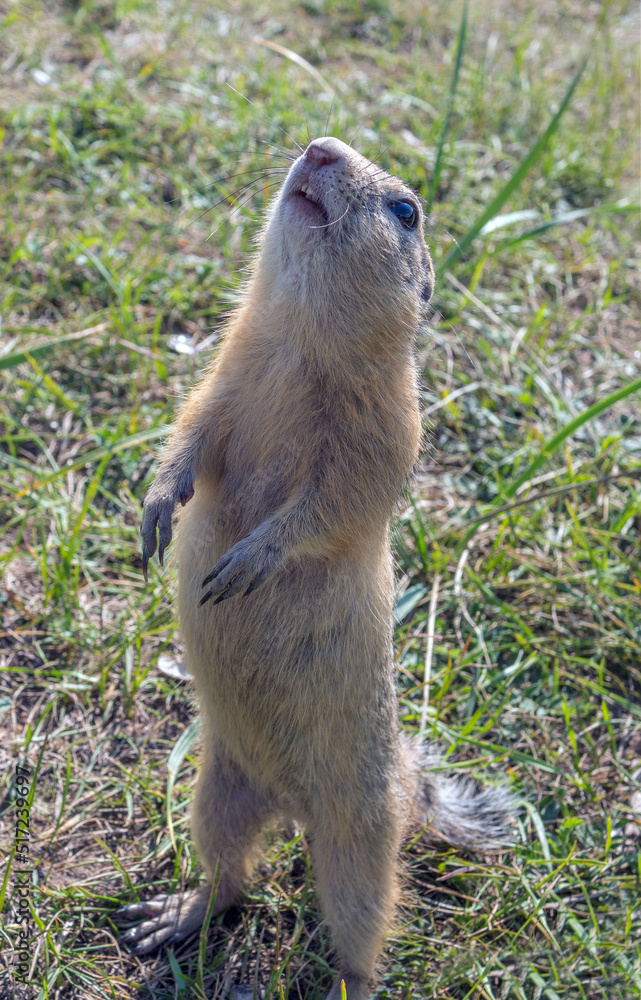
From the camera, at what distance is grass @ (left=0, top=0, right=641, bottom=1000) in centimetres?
327

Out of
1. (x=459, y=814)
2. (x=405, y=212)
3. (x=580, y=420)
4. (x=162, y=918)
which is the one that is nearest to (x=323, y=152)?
(x=405, y=212)

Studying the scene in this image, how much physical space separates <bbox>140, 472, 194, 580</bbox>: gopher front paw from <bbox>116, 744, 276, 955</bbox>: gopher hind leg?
87 cm

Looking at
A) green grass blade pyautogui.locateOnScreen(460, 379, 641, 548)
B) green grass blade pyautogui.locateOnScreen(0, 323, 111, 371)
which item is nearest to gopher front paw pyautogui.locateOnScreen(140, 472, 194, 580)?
green grass blade pyautogui.locateOnScreen(0, 323, 111, 371)

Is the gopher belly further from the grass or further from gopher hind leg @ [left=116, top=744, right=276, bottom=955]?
the grass

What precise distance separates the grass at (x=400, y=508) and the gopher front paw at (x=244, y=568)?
0.91m

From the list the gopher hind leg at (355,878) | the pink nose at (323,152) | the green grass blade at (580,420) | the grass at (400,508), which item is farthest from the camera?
the green grass blade at (580,420)

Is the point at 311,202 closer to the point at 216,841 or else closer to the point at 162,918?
the point at 216,841

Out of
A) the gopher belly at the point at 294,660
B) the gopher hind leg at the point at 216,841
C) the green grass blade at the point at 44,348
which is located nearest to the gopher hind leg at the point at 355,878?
the gopher belly at the point at 294,660

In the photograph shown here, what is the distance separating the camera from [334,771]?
2.96m

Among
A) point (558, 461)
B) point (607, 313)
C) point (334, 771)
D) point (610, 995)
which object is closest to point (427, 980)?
point (610, 995)

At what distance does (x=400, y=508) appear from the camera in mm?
3105

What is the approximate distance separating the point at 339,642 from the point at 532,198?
174 inches

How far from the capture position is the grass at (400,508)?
3271mm

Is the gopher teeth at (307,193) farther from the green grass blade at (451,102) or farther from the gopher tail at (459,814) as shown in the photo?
the gopher tail at (459,814)
